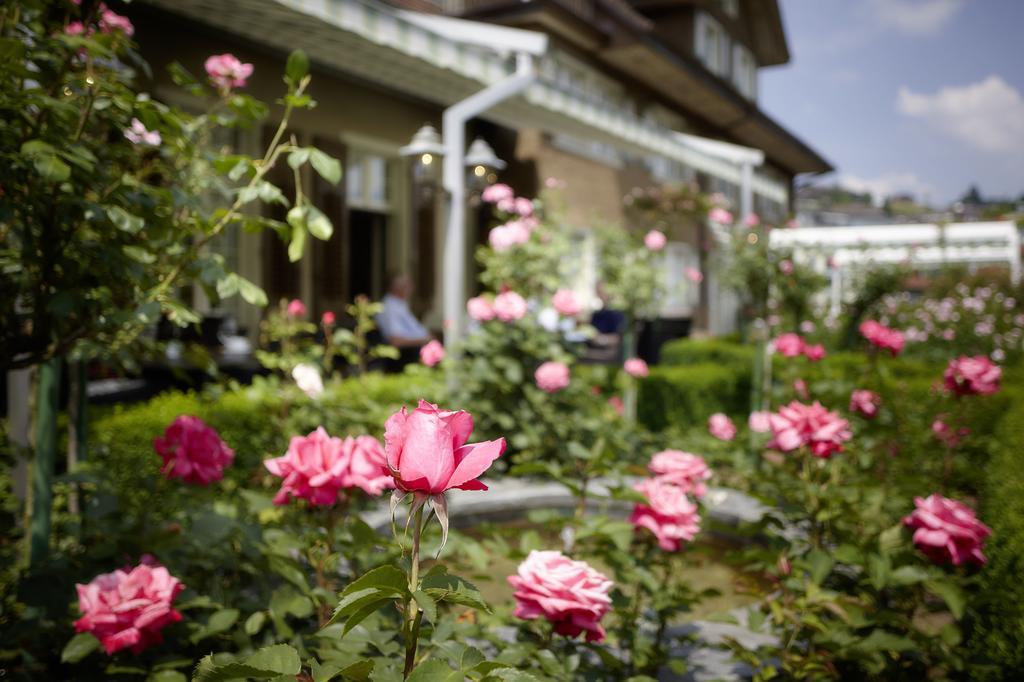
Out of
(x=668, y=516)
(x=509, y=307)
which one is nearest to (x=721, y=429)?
(x=509, y=307)

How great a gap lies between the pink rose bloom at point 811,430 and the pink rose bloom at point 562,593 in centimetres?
95

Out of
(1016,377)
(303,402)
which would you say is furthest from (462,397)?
(1016,377)

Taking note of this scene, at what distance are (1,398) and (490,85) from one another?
395cm

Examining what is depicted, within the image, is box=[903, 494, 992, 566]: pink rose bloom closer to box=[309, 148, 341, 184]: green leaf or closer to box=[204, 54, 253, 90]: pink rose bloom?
box=[309, 148, 341, 184]: green leaf

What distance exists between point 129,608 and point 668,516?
3.65 ft

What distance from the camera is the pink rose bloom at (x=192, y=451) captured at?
73.5 inches

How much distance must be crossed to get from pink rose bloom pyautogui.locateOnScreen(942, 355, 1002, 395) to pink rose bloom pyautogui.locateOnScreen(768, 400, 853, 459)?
0.96 m

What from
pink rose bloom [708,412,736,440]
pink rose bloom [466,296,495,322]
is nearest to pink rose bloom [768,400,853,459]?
pink rose bloom [708,412,736,440]

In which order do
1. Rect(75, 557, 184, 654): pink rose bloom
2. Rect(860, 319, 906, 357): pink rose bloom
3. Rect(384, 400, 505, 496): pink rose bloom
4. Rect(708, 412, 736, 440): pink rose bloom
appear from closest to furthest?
Rect(384, 400, 505, 496): pink rose bloom, Rect(75, 557, 184, 654): pink rose bloom, Rect(860, 319, 906, 357): pink rose bloom, Rect(708, 412, 736, 440): pink rose bloom

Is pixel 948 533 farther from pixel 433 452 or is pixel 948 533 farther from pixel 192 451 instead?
pixel 192 451

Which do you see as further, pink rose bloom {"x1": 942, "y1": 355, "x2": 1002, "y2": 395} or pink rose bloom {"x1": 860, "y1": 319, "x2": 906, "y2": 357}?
pink rose bloom {"x1": 860, "y1": 319, "x2": 906, "y2": 357}

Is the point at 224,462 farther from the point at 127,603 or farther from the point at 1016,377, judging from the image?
the point at 1016,377

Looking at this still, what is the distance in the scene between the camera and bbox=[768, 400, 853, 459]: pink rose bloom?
203 centimetres

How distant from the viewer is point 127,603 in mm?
1360
